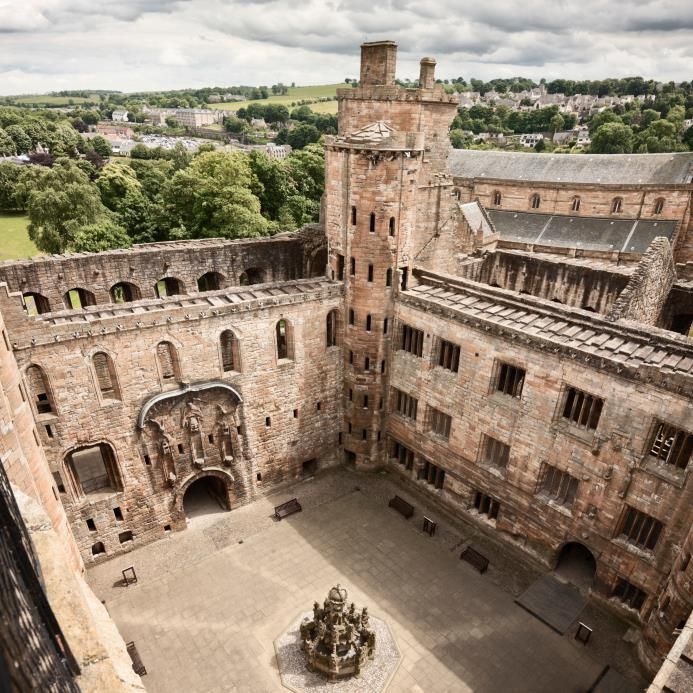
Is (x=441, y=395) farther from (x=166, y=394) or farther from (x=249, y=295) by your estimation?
(x=166, y=394)

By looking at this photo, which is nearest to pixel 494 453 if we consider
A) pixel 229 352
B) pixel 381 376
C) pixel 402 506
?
pixel 402 506

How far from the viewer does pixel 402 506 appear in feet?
82.9

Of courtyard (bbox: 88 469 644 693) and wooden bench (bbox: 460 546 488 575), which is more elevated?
wooden bench (bbox: 460 546 488 575)

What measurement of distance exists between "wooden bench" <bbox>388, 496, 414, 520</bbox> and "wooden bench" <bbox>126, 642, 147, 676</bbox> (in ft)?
41.9

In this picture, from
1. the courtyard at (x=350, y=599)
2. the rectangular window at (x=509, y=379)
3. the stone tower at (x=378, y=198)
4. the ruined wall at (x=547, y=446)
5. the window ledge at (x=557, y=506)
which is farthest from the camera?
the stone tower at (x=378, y=198)

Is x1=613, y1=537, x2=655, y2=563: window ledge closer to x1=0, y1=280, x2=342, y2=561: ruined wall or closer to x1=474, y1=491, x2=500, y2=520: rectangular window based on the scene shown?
x1=474, y1=491, x2=500, y2=520: rectangular window

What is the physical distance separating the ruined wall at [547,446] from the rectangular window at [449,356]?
252 mm

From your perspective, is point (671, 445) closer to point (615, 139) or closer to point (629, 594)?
point (629, 594)

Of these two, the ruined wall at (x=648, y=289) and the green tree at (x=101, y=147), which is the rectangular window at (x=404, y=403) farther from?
the green tree at (x=101, y=147)

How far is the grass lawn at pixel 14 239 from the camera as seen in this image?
64.3 meters

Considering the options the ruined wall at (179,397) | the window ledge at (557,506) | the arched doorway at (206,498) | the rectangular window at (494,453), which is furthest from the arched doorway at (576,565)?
the arched doorway at (206,498)

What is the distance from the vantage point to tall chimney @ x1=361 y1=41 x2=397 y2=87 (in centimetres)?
2369

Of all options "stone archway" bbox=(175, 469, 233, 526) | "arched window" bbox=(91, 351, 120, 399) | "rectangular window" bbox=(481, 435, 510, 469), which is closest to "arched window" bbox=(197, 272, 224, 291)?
"arched window" bbox=(91, 351, 120, 399)

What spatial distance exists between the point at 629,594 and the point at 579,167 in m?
41.1
